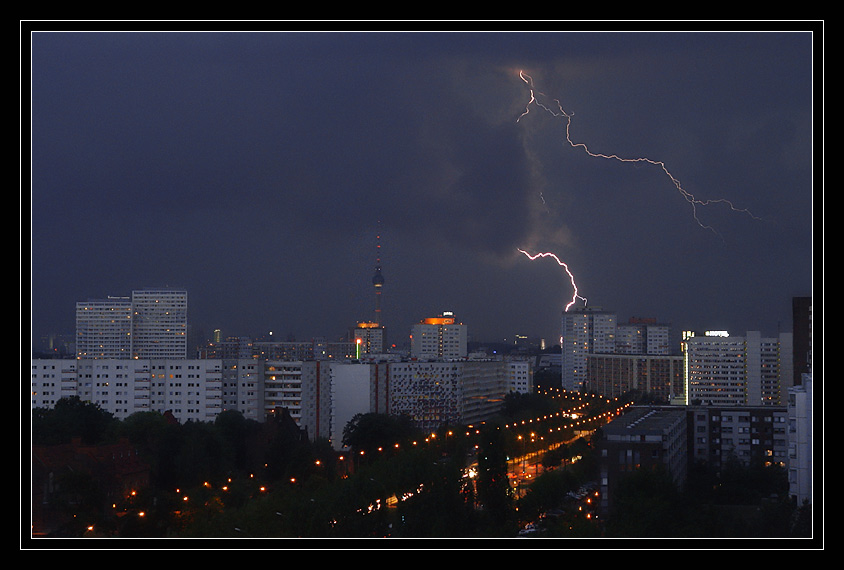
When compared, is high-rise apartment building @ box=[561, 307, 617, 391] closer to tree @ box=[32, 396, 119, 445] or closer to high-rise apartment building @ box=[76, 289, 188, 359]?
high-rise apartment building @ box=[76, 289, 188, 359]

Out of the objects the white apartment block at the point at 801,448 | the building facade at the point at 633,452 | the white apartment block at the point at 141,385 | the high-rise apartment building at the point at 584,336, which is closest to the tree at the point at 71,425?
the white apartment block at the point at 141,385

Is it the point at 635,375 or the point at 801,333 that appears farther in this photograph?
the point at 635,375

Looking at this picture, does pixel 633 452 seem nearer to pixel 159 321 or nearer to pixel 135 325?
pixel 135 325

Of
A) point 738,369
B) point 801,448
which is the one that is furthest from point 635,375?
point 801,448
